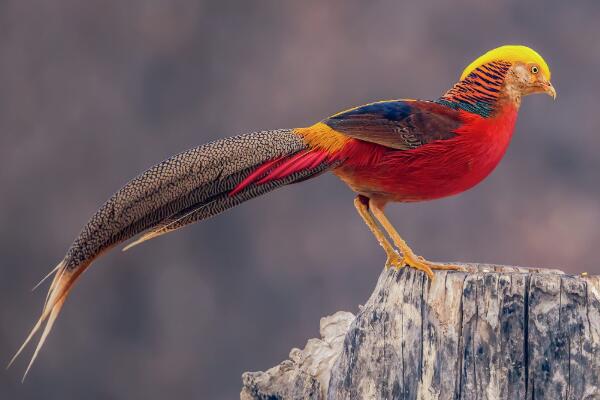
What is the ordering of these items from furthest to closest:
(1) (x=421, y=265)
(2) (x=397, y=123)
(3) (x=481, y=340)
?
(2) (x=397, y=123), (1) (x=421, y=265), (3) (x=481, y=340)

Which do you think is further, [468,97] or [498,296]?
[468,97]

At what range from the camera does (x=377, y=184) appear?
3.52 metres

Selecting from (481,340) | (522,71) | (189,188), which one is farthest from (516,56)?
(189,188)

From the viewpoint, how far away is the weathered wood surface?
3.05 meters

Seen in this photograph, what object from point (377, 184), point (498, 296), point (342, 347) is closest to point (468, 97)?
point (377, 184)

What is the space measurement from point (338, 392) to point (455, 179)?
1016 millimetres

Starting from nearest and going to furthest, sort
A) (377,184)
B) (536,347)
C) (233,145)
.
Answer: (536,347) → (233,145) → (377,184)

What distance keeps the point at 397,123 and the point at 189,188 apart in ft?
3.00

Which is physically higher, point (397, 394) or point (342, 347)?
point (342, 347)

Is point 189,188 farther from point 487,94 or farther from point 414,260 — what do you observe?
point 487,94

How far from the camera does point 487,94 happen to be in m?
3.60

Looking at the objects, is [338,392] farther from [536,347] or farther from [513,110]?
[513,110]

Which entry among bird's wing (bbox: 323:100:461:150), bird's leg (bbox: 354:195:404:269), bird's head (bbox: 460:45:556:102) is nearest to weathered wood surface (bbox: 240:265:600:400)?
bird's leg (bbox: 354:195:404:269)

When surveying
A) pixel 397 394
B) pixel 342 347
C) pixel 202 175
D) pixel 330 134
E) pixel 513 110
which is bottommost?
pixel 397 394
